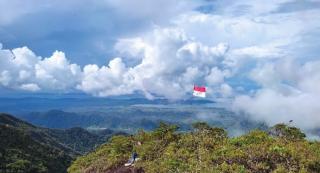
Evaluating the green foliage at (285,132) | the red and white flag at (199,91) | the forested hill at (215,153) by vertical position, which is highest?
the red and white flag at (199,91)

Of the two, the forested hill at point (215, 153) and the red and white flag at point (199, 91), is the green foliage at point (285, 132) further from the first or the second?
the red and white flag at point (199, 91)

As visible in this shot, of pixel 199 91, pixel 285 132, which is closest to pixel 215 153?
pixel 199 91

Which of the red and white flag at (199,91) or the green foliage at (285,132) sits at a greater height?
the red and white flag at (199,91)

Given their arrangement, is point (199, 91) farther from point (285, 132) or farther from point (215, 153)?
point (285, 132)

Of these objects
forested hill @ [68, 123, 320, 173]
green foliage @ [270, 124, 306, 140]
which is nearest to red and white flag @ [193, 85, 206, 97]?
forested hill @ [68, 123, 320, 173]

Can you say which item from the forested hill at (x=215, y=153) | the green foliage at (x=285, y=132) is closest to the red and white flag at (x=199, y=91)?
the forested hill at (x=215, y=153)

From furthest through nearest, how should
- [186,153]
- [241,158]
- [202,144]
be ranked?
1. [202,144]
2. [186,153]
3. [241,158]

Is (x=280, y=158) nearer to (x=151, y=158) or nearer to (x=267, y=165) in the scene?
(x=267, y=165)

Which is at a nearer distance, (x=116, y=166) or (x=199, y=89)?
(x=199, y=89)

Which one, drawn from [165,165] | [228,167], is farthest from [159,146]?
[228,167]
